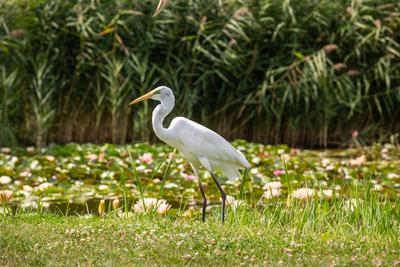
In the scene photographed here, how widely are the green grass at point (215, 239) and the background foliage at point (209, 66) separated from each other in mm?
4073

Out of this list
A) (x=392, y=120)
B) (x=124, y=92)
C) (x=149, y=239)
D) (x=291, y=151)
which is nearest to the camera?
(x=149, y=239)

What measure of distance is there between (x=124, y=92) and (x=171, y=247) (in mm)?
5251

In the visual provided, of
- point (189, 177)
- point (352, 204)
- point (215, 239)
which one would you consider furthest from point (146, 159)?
point (215, 239)

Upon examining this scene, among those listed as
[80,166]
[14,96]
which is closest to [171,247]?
[80,166]

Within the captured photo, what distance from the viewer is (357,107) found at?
32.0 ft

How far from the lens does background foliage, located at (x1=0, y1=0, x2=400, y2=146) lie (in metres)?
9.17

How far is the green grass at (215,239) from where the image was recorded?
402 centimetres

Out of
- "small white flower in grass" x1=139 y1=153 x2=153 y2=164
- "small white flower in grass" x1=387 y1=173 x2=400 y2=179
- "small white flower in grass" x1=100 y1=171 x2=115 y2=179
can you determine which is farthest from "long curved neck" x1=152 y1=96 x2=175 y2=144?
"small white flower in grass" x1=387 y1=173 x2=400 y2=179

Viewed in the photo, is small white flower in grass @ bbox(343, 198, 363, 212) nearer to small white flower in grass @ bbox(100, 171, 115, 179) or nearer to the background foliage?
A: small white flower in grass @ bbox(100, 171, 115, 179)

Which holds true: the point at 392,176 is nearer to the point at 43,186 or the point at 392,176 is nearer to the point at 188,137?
the point at 188,137

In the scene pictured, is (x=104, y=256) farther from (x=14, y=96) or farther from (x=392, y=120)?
(x=392, y=120)

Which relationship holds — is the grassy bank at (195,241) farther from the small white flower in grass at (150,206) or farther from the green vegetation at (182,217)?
the small white flower in grass at (150,206)

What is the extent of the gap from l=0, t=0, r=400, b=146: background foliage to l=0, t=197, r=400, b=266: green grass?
4073 mm

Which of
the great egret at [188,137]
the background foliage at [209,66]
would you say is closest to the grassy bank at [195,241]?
the great egret at [188,137]
